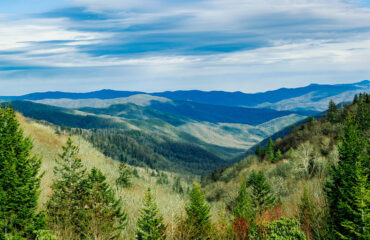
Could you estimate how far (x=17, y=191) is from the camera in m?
18.9

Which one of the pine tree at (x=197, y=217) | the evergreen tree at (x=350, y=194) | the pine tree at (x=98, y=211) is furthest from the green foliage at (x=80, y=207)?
the evergreen tree at (x=350, y=194)

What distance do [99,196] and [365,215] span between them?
18.5 metres

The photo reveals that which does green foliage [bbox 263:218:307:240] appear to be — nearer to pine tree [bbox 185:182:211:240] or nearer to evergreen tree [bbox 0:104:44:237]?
pine tree [bbox 185:182:211:240]

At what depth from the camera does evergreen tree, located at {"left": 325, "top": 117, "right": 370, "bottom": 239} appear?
14953 mm

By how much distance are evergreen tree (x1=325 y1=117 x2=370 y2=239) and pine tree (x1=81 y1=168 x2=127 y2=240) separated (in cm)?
1472

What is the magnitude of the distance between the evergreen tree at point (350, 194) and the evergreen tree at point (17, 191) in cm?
1864

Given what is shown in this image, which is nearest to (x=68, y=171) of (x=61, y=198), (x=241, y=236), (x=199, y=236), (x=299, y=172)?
(x=61, y=198)

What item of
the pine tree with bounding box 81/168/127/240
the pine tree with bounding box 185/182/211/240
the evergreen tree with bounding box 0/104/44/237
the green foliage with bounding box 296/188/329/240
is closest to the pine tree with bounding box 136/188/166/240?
the pine tree with bounding box 81/168/127/240

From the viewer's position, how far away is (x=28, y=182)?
19656mm

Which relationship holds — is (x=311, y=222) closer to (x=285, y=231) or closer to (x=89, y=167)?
(x=285, y=231)

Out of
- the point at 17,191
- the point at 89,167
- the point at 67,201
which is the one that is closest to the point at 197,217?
the point at 67,201

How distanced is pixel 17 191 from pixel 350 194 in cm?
2095

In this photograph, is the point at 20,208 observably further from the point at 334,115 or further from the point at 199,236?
the point at 334,115

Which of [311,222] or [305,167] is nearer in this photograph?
[311,222]
